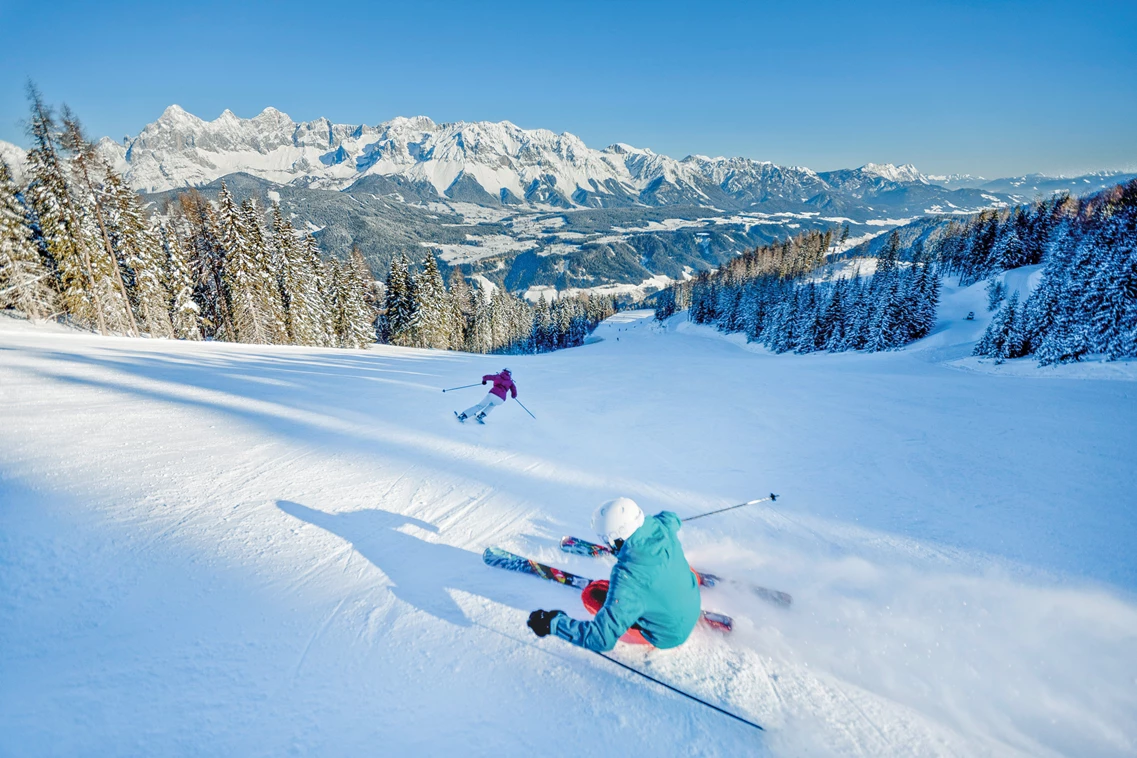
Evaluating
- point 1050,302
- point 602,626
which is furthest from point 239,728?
point 1050,302

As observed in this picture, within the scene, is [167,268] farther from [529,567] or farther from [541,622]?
[541,622]

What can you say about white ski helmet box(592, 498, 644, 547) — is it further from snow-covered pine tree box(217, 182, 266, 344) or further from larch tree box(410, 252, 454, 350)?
larch tree box(410, 252, 454, 350)

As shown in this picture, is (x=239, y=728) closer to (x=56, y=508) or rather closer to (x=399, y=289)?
(x=56, y=508)

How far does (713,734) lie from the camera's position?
129 inches

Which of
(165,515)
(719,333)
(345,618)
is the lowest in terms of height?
(719,333)

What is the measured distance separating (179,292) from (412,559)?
123ft

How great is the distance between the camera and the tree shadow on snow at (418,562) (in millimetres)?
4504

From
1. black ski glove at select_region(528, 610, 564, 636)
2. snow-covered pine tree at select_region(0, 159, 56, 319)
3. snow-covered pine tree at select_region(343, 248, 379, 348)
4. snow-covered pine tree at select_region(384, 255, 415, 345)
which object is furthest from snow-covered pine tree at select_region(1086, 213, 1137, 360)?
snow-covered pine tree at select_region(0, 159, 56, 319)

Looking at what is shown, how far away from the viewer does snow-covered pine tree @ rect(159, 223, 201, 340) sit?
30.8m

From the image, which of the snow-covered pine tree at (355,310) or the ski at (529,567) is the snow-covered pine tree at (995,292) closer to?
the ski at (529,567)

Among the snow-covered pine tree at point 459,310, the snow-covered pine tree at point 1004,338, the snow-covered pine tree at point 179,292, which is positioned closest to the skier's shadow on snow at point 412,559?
the snow-covered pine tree at point 1004,338

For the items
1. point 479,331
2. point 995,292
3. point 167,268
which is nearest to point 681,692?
point 167,268

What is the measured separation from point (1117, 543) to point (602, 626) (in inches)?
278

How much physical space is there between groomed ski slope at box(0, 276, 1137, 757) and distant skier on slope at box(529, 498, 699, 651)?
35 centimetres
